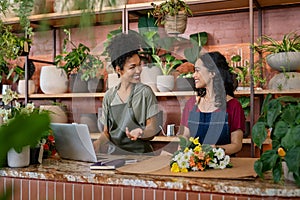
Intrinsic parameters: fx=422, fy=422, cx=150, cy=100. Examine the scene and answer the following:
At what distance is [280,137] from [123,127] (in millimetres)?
1087

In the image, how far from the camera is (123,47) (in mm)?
2490

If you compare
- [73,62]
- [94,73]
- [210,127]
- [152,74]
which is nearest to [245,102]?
[152,74]

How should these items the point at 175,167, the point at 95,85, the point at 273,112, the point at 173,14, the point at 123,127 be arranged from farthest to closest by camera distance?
the point at 95,85 → the point at 173,14 → the point at 123,127 → the point at 175,167 → the point at 273,112

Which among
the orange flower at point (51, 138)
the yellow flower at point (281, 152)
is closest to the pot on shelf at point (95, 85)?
the orange flower at point (51, 138)

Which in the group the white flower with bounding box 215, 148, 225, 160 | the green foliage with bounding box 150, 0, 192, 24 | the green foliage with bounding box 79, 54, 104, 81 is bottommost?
the white flower with bounding box 215, 148, 225, 160

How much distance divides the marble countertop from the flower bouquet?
0.09 metres

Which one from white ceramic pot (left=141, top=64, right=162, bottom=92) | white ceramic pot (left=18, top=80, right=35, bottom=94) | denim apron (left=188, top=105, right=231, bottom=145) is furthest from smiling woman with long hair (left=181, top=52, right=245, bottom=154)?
white ceramic pot (left=18, top=80, right=35, bottom=94)

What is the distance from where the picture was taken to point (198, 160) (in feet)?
5.73

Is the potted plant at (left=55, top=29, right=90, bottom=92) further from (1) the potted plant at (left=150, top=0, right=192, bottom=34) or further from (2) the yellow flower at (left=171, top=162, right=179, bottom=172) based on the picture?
(2) the yellow flower at (left=171, top=162, right=179, bottom=172)

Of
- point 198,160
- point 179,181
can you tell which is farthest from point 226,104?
point 179,181

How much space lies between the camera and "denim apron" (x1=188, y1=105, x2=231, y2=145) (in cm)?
265

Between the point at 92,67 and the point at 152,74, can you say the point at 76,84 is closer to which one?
the point at 92,67

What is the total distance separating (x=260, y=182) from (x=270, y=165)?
0.31 ft

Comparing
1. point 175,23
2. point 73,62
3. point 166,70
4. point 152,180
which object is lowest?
point 152,180
